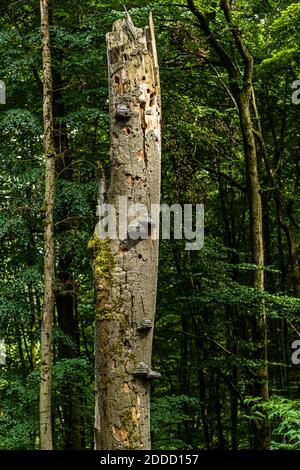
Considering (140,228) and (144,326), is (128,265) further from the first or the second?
(144,326)

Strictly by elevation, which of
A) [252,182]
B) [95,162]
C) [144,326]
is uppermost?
[95,162]

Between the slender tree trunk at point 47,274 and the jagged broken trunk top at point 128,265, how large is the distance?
2.41m

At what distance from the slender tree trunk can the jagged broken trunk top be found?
241cm

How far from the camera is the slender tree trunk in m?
6.82

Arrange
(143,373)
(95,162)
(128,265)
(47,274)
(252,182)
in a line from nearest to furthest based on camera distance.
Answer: (143,373), (128,265), (47,274), (252,182), (95,162)

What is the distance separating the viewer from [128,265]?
175 inches

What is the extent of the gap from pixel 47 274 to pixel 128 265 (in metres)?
2.64

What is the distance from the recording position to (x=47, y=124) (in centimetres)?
703

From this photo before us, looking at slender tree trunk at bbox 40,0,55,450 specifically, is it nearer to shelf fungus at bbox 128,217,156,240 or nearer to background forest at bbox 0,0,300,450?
background forest at bbox 0,0,300,450

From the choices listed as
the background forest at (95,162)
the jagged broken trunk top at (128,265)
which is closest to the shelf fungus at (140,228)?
the jagged broken trunk top at (128,265)

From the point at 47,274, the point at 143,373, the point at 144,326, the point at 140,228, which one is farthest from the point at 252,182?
the point at 143,373

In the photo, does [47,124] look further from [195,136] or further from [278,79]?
[278,79]

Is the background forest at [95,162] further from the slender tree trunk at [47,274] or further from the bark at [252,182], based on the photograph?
the slender tree trunk at [47,274]
